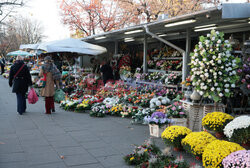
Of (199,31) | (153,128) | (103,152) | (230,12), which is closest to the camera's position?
(103,152)

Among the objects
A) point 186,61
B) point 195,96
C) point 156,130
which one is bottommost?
point 156,130

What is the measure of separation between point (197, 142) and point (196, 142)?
23mm

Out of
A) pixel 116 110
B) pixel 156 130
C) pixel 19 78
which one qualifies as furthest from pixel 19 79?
pixel 156 130

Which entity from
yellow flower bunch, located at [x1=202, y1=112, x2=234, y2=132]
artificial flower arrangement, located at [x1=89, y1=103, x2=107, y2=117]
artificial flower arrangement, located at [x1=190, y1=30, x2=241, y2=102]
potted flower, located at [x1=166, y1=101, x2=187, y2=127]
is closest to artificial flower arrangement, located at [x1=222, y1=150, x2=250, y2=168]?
yellow flower bunch, located at [x1=202, y1=112, x2=234, y2=132]

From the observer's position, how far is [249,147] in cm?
472

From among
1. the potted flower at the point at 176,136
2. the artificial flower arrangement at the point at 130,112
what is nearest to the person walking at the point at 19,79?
the artificial flower arrangement at the point at 130,112

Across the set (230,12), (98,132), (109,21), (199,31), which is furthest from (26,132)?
(109,21)

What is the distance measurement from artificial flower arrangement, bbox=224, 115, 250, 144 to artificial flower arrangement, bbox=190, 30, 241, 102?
33.9 inches

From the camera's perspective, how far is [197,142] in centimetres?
440

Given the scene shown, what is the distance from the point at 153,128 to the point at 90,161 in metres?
2.01

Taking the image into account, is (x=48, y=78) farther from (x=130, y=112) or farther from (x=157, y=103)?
(x=157, y=103)

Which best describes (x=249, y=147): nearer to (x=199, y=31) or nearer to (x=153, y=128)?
(x=153, y=128)

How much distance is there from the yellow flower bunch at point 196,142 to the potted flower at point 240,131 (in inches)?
13.3

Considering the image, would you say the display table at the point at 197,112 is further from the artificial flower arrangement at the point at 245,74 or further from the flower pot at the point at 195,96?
the artificial flower arrangement at the point at 245,74
